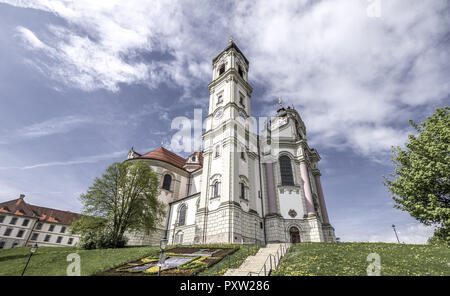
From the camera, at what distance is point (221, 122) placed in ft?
107

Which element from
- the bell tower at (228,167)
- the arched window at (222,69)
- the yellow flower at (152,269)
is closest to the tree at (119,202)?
the bell tower at (228,167)

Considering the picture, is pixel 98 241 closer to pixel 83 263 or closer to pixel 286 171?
pixel 83 263

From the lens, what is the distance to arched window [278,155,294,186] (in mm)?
31450

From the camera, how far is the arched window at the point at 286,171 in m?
31.5

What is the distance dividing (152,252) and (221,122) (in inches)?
788

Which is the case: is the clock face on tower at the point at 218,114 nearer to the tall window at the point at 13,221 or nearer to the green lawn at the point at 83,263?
the green lawn at the point at 83,263

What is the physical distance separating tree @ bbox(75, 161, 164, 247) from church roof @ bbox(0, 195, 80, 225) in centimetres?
3878

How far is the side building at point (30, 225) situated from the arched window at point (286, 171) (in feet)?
156

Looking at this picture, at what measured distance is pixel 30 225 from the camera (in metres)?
48.8
